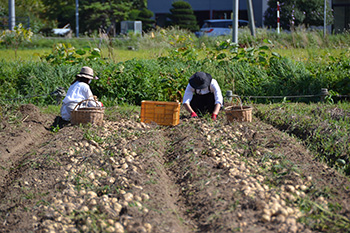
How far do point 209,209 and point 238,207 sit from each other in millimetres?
261

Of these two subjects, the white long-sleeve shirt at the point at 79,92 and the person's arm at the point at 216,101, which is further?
the white long-sleeve shirt at the point at 79,92

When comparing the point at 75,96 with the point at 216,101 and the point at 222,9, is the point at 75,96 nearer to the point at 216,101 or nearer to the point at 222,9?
the point at 216,101

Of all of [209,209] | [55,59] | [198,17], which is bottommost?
[209,209]

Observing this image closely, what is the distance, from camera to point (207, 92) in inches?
276

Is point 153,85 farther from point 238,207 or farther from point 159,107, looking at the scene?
point 238,207

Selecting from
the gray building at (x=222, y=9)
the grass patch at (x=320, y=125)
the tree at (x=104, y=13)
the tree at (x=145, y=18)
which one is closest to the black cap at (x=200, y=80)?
the grass patch at (x=320, y=125)

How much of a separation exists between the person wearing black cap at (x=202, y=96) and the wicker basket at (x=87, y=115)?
1.28 metres

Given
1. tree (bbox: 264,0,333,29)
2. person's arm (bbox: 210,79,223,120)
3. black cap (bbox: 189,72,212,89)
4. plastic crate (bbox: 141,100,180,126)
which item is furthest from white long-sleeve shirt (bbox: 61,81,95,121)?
tree (bbox: 264,0,333,29)

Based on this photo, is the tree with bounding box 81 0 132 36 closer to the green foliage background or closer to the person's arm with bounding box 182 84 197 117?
the green foliage background

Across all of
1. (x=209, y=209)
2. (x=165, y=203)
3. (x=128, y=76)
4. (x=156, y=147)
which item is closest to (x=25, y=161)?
(x=156, y=147)

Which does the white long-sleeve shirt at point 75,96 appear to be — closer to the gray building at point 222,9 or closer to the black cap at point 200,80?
the black cap at point 200,80

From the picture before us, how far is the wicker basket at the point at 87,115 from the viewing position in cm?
649

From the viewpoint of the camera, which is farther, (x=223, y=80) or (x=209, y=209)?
(x=223, y=80)

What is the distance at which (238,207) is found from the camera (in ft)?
12.6
